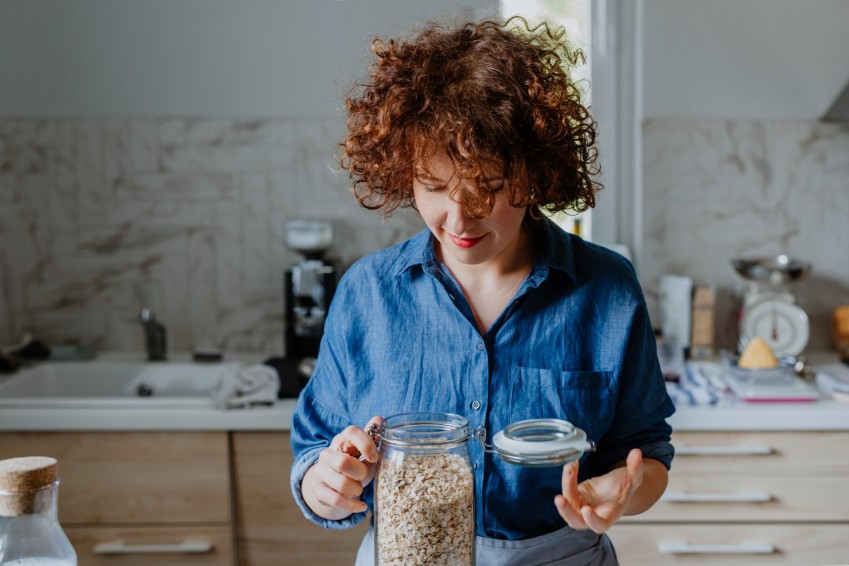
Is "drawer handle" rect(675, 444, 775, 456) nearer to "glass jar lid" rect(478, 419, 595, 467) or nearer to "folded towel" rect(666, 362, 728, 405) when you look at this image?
"folded towel" rect(666, 362, 728, 405)

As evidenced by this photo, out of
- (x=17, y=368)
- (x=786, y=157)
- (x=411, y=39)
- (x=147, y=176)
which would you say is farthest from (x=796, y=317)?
(x=17, y=368)

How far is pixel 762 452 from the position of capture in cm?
239

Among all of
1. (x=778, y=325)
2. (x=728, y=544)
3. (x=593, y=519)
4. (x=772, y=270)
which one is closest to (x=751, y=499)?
(x=728, y=544)

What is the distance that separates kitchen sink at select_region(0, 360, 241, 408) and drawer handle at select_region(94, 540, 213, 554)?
466 millimetres

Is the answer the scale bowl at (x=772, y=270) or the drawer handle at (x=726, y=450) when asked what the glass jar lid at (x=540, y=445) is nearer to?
the drawer handle at (x=726, y=450)

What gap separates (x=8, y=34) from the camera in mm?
2980

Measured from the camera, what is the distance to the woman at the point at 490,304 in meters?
1.17

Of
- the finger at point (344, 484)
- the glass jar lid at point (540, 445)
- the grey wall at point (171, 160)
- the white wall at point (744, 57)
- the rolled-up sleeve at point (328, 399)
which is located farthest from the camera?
the grey wall at point (171, 160)

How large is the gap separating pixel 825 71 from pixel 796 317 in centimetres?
80

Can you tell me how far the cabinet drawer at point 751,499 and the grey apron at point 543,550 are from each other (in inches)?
44.2

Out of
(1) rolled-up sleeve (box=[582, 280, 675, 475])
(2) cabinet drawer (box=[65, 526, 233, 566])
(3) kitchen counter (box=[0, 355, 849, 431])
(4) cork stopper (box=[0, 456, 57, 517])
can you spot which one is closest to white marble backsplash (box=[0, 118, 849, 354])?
(3) kitchen counter (box=[0, 355, 849, 431])

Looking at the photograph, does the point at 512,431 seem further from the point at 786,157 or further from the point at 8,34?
the point at 8,34

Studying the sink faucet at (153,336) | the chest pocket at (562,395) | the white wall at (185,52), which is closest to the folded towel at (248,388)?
the sink faucet at (153,336)

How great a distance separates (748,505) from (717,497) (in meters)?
0.09
